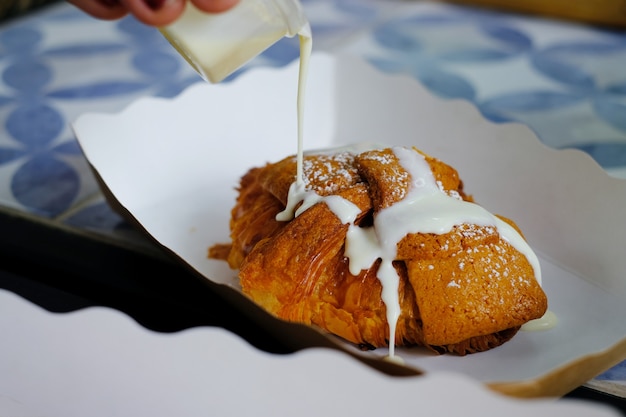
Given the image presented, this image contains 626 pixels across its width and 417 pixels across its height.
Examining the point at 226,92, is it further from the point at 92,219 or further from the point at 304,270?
the point at 304,270

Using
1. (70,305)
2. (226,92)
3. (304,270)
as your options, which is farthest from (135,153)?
(304,270)

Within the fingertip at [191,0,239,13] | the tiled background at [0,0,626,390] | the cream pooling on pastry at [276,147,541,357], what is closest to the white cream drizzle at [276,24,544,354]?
the cream pooling on pastry at [276,147,541,357]

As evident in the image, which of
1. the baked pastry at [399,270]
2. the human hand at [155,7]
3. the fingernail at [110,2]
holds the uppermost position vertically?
the human hand at [155,7]

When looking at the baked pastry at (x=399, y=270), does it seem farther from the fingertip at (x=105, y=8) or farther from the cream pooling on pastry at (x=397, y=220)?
the fingertip at (x=105, y=8)

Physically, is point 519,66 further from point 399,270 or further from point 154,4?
point 154,4

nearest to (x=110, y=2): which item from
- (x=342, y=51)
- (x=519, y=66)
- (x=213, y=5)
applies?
(x=213, y=5)

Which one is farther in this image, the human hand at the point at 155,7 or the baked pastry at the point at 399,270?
the baked pastry at the point at 399,270

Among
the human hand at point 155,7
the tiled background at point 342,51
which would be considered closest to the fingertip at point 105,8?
the human hand at point 155,7
